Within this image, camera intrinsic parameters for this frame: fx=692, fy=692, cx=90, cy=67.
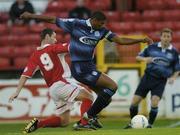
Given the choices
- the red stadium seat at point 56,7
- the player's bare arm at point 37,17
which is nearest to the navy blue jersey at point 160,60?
the player's bare arm at point 37,17

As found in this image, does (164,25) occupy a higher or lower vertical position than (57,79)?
lower

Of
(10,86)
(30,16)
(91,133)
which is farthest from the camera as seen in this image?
(10,86)

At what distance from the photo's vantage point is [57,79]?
10875 millimetres

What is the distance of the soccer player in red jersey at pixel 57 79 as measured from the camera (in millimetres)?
10797

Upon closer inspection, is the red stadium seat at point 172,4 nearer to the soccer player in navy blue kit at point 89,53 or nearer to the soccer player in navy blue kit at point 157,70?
the soccer player in navy blue kit at point 157,70

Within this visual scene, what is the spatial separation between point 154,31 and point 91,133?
9.06m

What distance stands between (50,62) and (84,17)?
6562 mm

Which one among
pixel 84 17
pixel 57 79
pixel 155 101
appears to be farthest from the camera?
pixel 84 17

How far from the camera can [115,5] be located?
19.3 metres

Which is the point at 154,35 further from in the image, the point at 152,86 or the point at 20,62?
the point at 152,86

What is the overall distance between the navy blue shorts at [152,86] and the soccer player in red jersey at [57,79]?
2.28 metres

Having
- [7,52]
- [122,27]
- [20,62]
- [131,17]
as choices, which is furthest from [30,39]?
[131,17]

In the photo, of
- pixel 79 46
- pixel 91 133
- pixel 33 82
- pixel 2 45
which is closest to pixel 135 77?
pixel 33 82

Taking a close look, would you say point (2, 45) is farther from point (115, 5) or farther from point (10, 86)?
point (115, 5)
